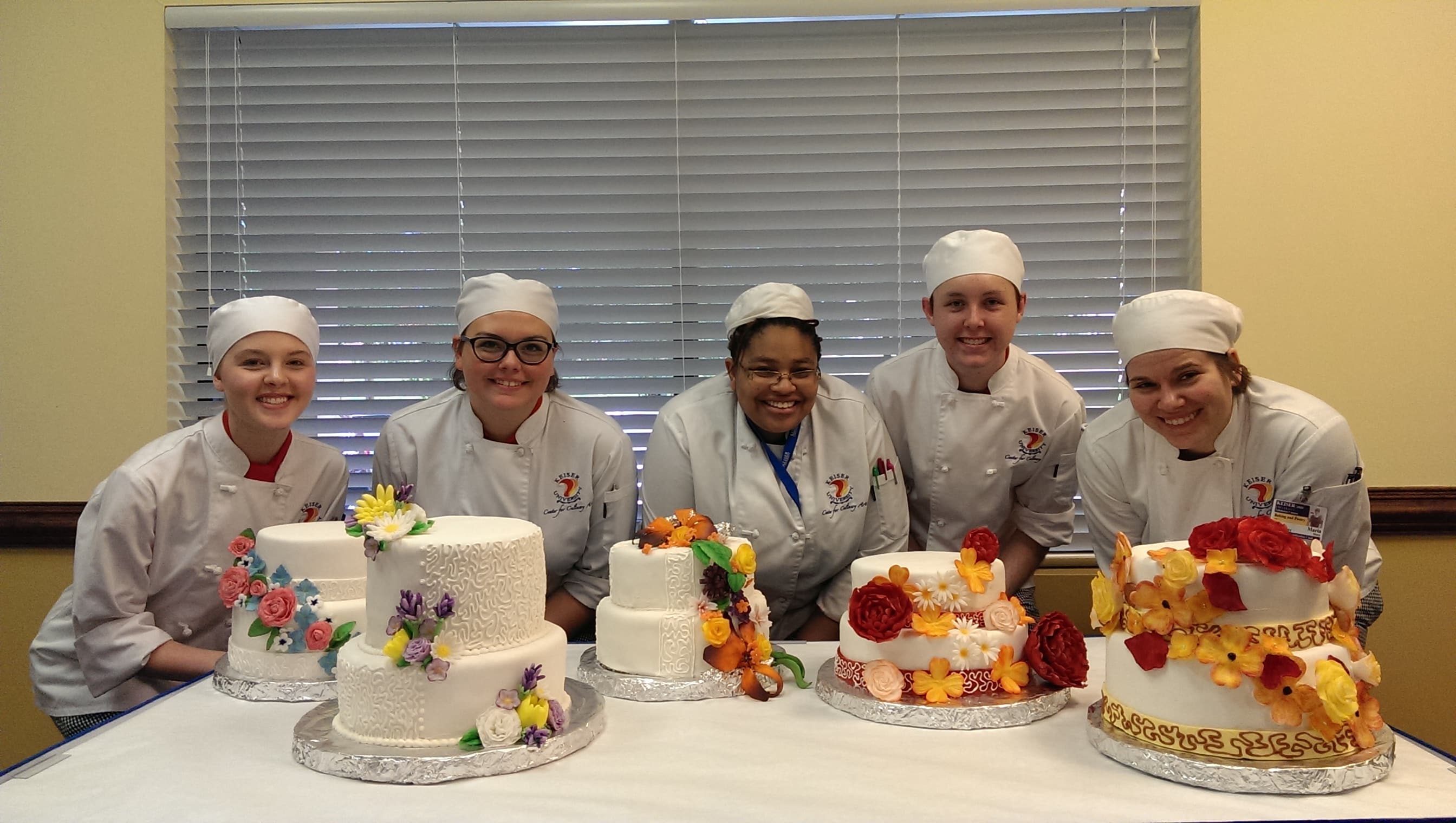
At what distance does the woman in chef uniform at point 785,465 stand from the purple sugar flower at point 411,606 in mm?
1199

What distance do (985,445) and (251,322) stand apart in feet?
6.85

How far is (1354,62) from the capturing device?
323 centimetres

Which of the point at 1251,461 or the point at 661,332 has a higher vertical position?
the point at 661,332

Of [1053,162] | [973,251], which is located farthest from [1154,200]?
[973,251]

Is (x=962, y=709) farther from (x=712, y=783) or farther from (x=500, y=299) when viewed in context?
(x=500, y=299)

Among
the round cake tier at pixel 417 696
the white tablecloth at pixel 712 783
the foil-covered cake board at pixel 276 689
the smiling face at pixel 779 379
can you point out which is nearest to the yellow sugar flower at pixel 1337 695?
the white tablecloth at pixel 712 783

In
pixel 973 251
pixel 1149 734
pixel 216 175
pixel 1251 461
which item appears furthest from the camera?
pixel 216 175

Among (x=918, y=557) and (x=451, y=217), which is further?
(x=451, y=217)

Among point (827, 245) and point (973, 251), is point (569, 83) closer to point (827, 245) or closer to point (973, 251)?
point (827, 245)

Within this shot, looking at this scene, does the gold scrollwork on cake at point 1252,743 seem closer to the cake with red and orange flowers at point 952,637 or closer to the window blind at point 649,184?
→ the cake with red and orange flowers at point 952,637

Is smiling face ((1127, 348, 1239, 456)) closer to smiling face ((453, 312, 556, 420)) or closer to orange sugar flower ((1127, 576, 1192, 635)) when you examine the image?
orange sugar flower ((1127, 576, 1192, 635))

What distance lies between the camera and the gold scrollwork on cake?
4.88ft

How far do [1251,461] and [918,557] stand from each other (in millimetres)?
Result: 1028

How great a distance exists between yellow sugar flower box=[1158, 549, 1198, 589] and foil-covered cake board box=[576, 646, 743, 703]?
87 centimetres
